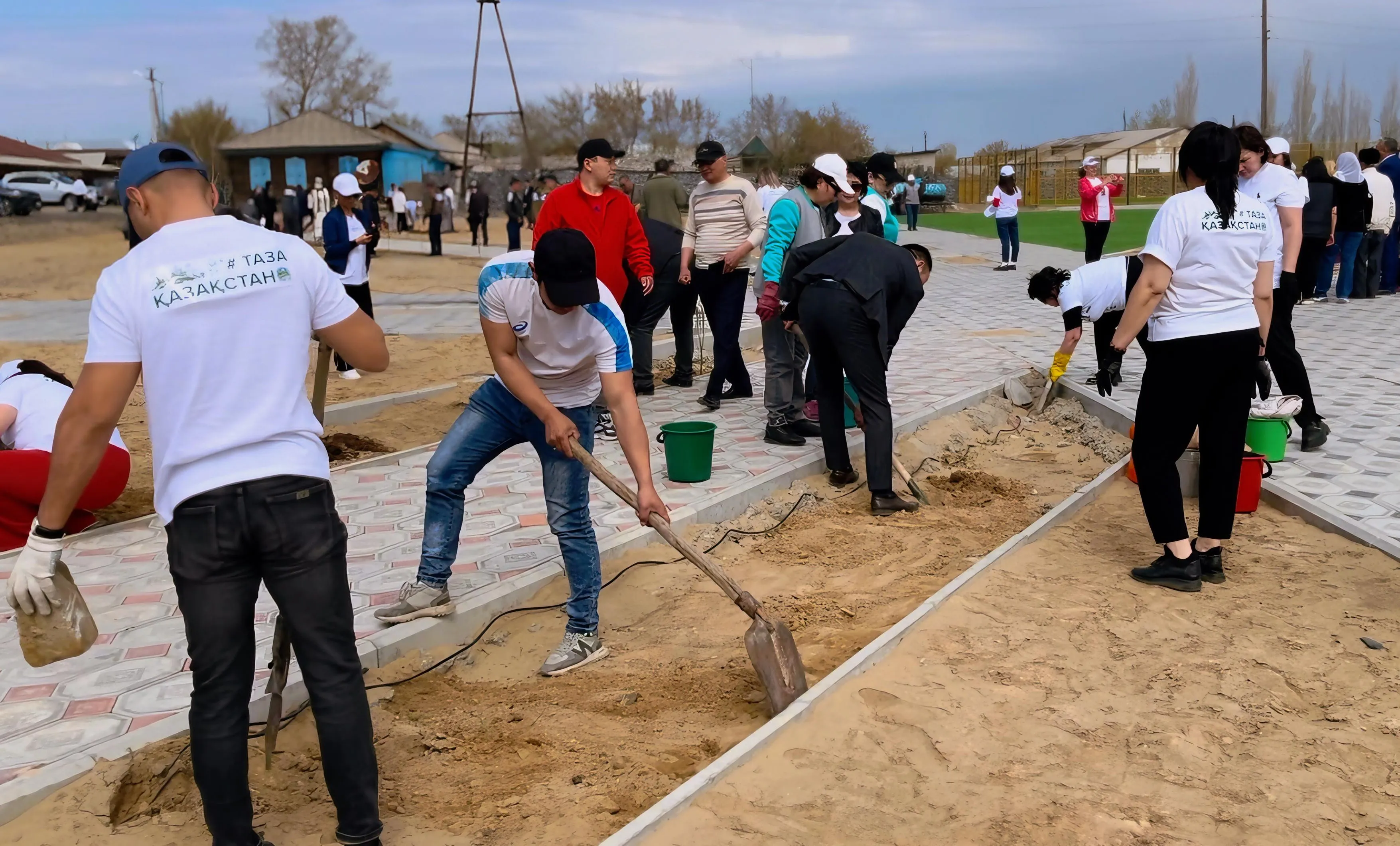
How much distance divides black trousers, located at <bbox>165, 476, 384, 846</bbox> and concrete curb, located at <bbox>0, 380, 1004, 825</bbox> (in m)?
0.64

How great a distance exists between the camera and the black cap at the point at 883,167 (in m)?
8.00

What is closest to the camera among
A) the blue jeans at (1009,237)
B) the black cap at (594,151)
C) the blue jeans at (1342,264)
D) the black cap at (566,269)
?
the black cap at (566,269)

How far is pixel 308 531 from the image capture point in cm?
277

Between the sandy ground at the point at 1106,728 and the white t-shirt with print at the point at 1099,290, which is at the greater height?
the white t-shirt with print at the point at 1099,290

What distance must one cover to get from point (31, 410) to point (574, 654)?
3302mm

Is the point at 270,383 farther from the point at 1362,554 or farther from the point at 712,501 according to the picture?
the point at 1362,554

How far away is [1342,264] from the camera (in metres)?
13.9

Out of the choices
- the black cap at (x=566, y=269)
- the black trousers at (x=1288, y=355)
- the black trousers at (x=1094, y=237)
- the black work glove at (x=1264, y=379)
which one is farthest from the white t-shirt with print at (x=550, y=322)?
the black trousers at (x=1094, y=237)

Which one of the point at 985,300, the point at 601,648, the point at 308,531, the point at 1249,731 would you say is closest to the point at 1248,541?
the point at 1249,731

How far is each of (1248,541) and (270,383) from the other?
459cm

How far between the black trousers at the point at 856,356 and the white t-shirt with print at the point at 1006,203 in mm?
12730

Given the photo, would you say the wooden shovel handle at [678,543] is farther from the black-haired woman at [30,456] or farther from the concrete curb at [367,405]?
the concrete curb at [367,405]

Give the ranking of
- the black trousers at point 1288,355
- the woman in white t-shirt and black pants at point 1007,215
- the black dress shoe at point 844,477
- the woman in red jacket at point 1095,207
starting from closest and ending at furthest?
the black trousers at point 1288,355 < the black dress shoe at point 844,477 < the woman in red jacket at point 1095,207 < the woman in white t-shirt and black pants at point 1007,215

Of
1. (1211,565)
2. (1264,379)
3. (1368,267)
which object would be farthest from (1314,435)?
(1368,267)
